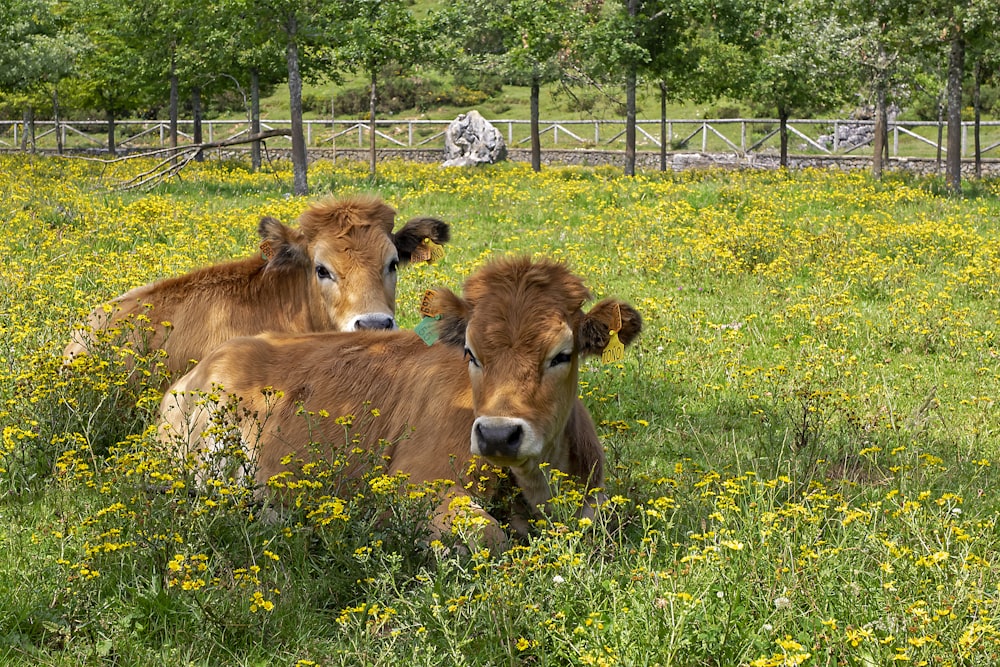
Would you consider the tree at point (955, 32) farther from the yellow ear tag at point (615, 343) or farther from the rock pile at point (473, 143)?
the rock pile at point (473, 143)

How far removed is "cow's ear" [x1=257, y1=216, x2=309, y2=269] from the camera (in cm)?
827

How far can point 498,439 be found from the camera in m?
4.61

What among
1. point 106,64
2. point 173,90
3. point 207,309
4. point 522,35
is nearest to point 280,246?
point 207,309

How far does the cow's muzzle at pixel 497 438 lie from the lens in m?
4.61

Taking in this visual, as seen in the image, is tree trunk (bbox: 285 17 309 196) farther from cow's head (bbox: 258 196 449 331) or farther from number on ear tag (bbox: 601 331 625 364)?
number on ear tag (bbox: 601 331 625 364)

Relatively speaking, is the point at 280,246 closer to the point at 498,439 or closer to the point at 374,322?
the point at 374,322

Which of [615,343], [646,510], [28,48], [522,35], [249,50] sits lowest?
[646,510]

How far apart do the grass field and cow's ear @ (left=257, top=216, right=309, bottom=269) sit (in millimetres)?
1609

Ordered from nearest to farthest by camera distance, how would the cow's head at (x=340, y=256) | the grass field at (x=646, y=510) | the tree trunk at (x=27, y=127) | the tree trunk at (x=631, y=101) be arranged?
the grass field at (x=646, y=510), the cow's head at (x=340, y=256), the tree trunk at (x=631, y=101), the tree trunk at (x=27, y=127)

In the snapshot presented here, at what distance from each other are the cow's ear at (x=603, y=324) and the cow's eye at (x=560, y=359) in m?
0.23

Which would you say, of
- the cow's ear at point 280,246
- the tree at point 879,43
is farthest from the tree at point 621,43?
the cow's ear at point 280,246

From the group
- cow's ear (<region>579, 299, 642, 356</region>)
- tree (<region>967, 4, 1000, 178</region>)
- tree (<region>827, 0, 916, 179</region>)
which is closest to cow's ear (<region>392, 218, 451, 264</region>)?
cow's ear (<region>579, 299, 642, 356</region>)

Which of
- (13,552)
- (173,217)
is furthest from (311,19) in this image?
(13,552)

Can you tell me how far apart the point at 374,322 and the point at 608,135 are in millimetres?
46060
